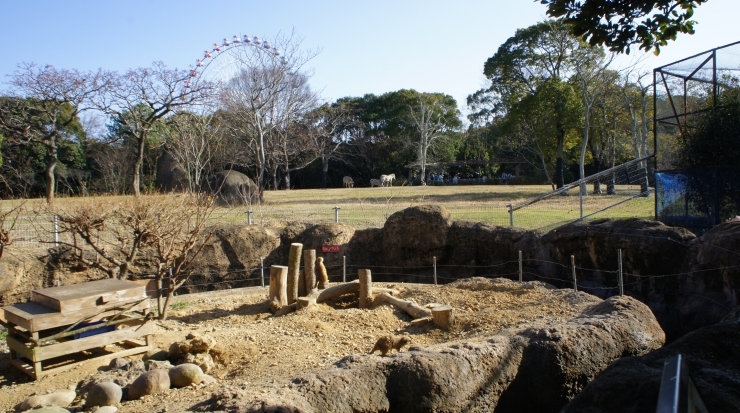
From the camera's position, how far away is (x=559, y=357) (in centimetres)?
580

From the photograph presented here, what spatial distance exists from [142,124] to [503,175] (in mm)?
31030

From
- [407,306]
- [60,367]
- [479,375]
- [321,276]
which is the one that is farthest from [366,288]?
[479,375]

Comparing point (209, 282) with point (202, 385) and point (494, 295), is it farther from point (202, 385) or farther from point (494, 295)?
point (202, 385)

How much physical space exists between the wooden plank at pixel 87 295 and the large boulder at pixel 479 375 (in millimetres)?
4099

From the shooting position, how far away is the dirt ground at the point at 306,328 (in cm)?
718

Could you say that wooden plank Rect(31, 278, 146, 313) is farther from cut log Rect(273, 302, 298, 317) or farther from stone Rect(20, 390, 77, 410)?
cut log Rect(273, 302, 298, 317)

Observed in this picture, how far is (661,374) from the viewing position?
310 cm

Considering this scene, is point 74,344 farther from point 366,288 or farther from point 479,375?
point 479,375

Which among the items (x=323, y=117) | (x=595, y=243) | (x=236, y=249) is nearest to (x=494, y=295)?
(x=595, y=243)

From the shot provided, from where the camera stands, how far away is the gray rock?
6.55 meters

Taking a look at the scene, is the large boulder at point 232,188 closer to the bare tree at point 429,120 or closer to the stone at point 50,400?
the stone at point 50,400

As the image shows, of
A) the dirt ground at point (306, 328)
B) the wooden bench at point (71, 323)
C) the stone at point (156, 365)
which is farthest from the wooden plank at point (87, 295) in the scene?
the stone at point (156, 365)

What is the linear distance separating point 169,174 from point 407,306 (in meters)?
22.0

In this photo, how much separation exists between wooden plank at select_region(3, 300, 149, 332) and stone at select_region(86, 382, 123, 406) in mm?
2059
